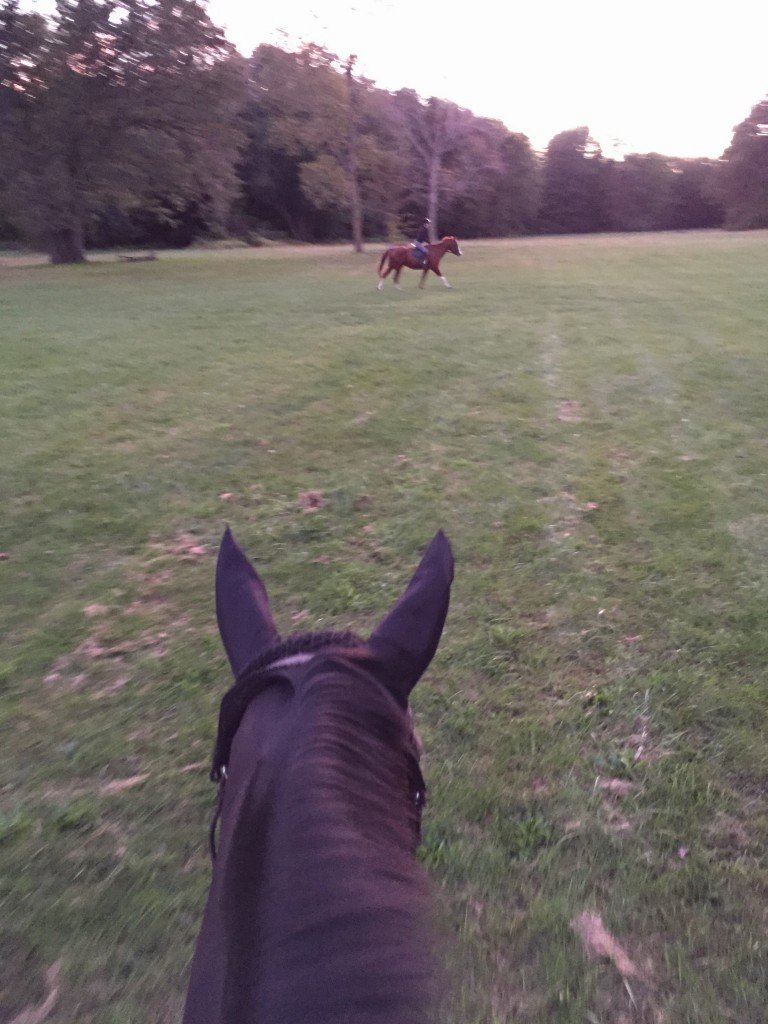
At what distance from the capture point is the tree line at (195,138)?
2050cm

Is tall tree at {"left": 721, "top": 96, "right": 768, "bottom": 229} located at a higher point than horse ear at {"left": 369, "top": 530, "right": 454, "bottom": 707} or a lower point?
lower

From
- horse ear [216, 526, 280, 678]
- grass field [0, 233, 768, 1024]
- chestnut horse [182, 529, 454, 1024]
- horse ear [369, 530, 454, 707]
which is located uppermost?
chestnut horse [182, 529, 454, 1024]

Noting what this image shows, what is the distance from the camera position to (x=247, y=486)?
505 cm

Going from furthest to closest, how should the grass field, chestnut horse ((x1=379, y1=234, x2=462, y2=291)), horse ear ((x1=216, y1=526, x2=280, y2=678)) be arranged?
chestnut horse ((x1=379, y1=234, x2=462, y2=291)) → the grass field → horse ear ((x1=216, y1=526, x2=280, y2=678))

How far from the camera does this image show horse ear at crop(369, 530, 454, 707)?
1.41m

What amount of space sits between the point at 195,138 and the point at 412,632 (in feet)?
81.1

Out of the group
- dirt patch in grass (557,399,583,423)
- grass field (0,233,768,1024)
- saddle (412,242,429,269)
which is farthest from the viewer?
saddle (412,242,429,269)

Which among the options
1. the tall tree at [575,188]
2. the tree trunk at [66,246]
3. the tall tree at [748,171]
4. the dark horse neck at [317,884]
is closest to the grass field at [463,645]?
the dark horse neck at [317,884]

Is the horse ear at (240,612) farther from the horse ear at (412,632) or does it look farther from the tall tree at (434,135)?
the tall tree at (434,135)

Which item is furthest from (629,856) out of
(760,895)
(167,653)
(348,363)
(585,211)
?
(585,211)

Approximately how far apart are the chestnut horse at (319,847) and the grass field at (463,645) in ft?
2.95

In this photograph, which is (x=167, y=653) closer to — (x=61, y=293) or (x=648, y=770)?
(x=648, y=770)

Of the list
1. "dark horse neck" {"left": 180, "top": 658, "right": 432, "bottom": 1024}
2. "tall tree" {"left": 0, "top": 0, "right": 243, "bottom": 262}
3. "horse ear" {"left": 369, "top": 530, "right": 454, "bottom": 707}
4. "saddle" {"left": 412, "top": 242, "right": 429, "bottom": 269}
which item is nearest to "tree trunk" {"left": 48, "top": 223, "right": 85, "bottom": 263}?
"tall tree" {"left": 0, "top": 0, "right": 243, "bottom": 262}

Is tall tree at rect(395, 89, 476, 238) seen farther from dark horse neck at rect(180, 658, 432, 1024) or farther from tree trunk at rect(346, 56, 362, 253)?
dark horse neck at rect(180, 658, 432, 1024)
